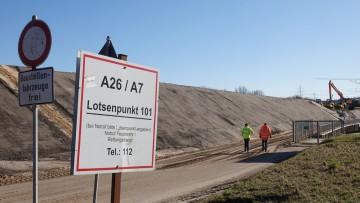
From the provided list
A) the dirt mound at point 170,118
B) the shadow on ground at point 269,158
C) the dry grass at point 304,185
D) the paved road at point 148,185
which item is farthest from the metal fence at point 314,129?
the dry grass at point 304,185

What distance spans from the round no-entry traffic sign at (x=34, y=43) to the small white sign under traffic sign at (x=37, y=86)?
5.7 inches

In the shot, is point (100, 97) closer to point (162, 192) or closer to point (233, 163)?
point (162, 192)

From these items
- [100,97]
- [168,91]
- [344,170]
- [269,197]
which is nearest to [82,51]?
[100,97]

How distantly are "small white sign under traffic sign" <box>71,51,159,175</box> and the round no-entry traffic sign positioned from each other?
0.63 meters

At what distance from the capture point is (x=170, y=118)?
3306cm

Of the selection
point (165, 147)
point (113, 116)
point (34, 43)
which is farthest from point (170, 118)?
point (113, 116)

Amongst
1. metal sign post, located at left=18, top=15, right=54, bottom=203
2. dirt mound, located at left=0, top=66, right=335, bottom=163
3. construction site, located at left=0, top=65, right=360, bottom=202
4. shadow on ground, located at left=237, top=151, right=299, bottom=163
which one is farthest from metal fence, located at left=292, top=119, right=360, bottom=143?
metal sign post, located at left=18, top=15, right=54, bottom=203

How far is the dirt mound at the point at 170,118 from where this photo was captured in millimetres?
21000

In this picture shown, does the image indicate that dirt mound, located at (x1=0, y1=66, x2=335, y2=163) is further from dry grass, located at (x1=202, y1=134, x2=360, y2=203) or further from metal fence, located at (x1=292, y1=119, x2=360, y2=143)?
dry grass, located at (x1=202, y1=134, x2=360, y2=203)

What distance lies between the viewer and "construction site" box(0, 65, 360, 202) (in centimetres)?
1302

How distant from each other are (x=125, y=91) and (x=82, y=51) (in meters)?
0.71

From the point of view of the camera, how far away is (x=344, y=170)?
1104 cm

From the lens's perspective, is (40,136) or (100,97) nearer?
(100,97)

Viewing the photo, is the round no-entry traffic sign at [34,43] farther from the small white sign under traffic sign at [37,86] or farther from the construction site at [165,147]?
the construction site at [165,147]
